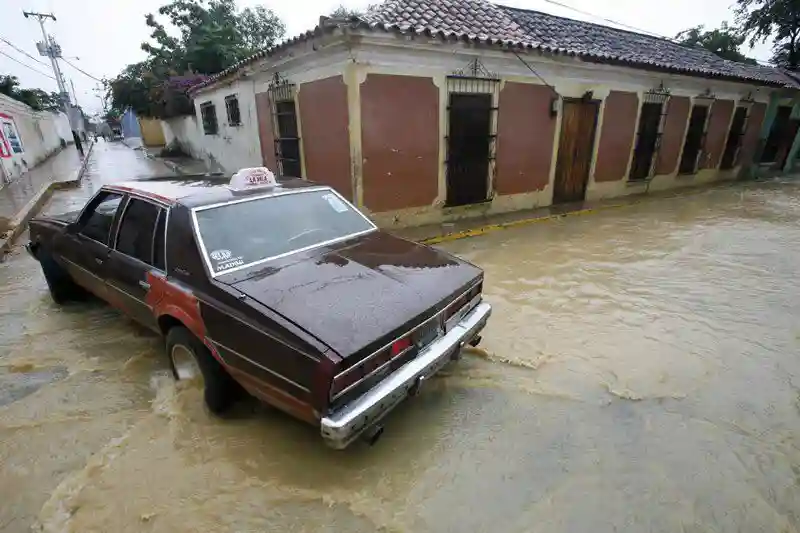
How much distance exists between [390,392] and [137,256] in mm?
2309

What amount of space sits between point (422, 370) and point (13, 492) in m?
2.47

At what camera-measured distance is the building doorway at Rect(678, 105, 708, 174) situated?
11.8 meters

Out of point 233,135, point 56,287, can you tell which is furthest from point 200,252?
point 233,135

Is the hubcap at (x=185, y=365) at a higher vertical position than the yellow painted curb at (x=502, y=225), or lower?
higher

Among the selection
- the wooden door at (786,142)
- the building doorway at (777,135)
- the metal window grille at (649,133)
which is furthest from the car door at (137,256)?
the wooden door at (786,142)

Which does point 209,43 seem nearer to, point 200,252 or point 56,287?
point 56,287

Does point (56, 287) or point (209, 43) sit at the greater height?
point (209, 43)

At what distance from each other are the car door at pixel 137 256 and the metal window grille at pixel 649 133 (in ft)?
37.7

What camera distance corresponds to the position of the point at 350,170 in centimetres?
654

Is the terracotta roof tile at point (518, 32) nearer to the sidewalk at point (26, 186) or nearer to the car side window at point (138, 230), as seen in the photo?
the car side window at point (138, 230)

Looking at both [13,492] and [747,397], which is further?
[747,397]

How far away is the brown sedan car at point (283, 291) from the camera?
2055 millimetres

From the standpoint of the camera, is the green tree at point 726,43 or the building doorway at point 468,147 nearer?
the building doorway at point 468,147

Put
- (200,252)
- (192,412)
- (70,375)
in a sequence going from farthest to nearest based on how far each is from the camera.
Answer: (70,375) < (192,412) < (200,252)
